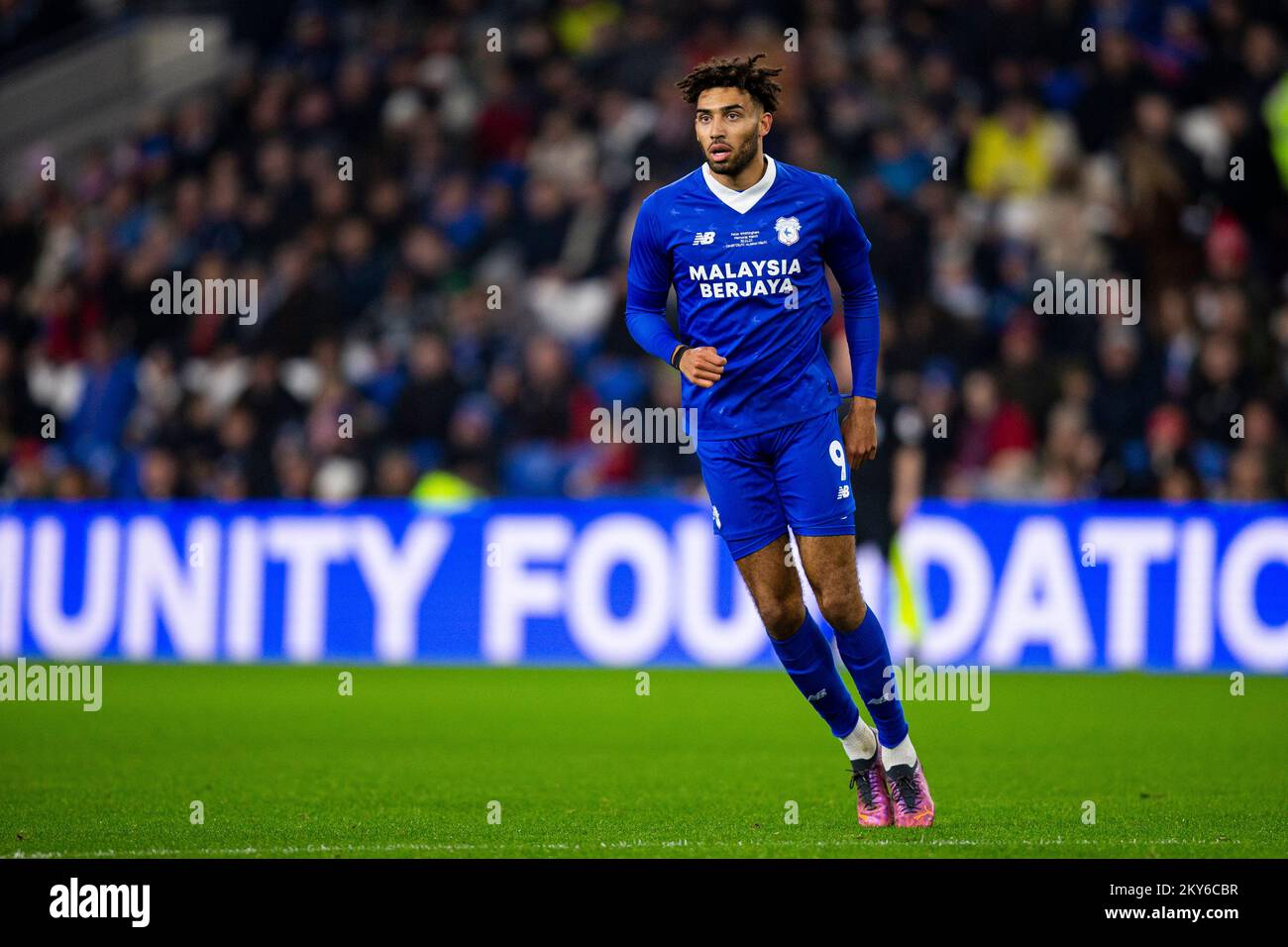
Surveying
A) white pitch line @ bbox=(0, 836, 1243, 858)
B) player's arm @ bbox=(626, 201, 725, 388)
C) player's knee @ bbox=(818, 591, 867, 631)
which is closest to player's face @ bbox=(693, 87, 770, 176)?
player's arm @ bbox=(626, 201, 725, 388)

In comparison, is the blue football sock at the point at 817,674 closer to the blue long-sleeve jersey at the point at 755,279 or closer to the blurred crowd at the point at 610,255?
the blue long-sleeve jersey at the point at 755,279

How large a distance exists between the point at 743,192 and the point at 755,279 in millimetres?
328

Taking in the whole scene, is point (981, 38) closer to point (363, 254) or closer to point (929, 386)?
point (929, 386)

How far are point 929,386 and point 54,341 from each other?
28.7 feet

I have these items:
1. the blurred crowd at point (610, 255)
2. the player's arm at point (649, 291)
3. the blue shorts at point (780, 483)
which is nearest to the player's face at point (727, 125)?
the player's arm at point (649, 291)

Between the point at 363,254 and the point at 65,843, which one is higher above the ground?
the point at 363,254

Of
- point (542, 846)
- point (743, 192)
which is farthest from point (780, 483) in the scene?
point (542, 846)

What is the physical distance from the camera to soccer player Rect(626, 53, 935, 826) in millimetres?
6969

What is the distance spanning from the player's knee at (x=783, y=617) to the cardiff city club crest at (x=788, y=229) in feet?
4.26

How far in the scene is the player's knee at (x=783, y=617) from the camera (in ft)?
23.2

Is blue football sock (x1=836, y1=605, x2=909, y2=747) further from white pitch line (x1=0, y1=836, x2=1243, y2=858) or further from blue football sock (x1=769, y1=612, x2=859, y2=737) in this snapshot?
white pitch line (x1=0, y1=836, x2=1243, y2=858)
